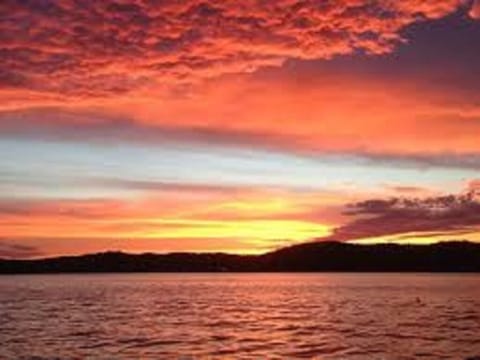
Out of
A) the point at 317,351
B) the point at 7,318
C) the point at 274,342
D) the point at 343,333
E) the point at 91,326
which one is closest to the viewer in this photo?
the point at 317,351

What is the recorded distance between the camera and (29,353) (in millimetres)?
51875

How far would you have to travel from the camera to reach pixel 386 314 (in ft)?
299

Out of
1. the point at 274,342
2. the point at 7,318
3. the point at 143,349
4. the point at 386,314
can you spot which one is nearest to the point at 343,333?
the point at 274,342

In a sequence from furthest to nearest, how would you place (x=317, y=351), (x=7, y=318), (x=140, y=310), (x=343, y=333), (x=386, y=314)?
(x=140, y=310), (x=386, y=314), (x=7, y=318), (x=343, y=333), (x=317, y=351)

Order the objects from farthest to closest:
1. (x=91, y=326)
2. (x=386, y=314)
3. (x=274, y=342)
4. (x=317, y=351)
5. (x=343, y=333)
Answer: (x=386, y=314) → (x=91, y=326) → (x=343, y=333) → (x=274, y=342) → (x=317, y=351)

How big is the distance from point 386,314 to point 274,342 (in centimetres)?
3613

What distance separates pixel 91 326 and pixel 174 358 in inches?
972

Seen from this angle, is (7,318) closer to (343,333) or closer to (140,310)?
(140,310)

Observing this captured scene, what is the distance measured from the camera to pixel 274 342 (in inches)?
2293

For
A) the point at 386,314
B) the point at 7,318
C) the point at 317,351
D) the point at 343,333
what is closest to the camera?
the point at 317,351

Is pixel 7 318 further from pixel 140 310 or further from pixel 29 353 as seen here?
pixel 29 353

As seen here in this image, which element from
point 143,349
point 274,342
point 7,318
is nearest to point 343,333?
point 274,342

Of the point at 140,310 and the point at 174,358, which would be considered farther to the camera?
the point at 140,310

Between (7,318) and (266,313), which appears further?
(266,313)
